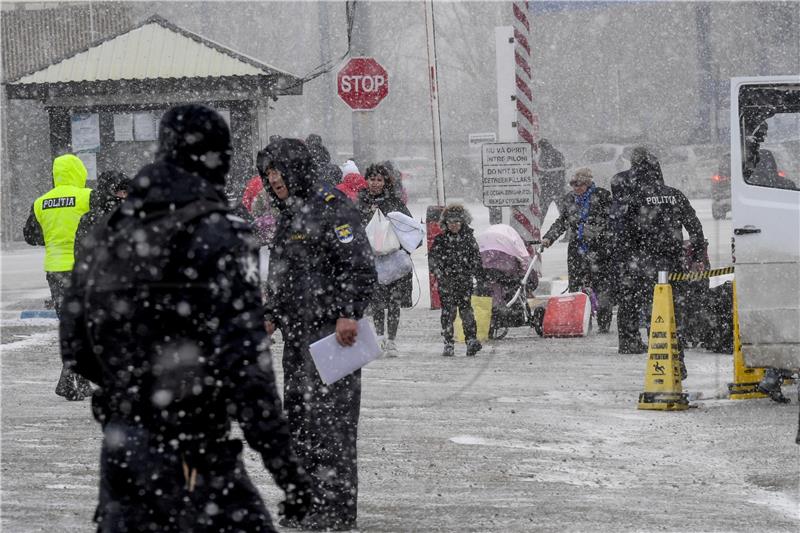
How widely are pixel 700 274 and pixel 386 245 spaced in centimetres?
311

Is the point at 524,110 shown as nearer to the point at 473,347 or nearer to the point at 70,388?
the point at 473,347

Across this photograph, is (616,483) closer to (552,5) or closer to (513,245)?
(513,245)

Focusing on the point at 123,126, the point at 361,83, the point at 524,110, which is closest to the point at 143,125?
the point at 123,126

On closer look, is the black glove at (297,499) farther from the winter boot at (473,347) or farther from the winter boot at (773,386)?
the winter boot at (473,347)

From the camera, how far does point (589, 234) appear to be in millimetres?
15461

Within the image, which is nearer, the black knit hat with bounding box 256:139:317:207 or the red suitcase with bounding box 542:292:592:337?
the black knit hat with bounding box 256:139:317:207

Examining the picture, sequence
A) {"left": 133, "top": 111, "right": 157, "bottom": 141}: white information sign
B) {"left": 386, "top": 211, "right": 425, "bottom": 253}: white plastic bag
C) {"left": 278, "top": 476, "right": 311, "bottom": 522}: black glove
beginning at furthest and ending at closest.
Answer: {"left": 133, "top": 111, "right": 157, "bottom": 141}: white information sign → {"left": 386, "top": 211, "right": 425, "bottom": 253}: white plastic bag → {"left": 278, "top": 476, "right": 311, "bottom": 522}: black glove

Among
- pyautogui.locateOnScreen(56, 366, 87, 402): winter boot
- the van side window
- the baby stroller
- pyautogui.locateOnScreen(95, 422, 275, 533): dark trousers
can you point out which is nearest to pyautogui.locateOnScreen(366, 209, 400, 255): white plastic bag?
the baby stroller

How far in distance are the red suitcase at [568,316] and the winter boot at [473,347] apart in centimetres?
152

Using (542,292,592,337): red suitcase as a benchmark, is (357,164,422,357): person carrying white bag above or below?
above

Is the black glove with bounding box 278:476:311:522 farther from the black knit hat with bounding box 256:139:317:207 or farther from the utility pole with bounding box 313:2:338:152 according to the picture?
the utility pole with bounding box 313:2:338:152

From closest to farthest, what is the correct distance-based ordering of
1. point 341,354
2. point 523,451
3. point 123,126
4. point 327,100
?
point 341,354 < point 523,451 < point 123,126 < point 327,100

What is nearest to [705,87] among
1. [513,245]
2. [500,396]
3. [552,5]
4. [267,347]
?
[552,5]

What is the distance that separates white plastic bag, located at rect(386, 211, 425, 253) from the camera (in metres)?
14.0
